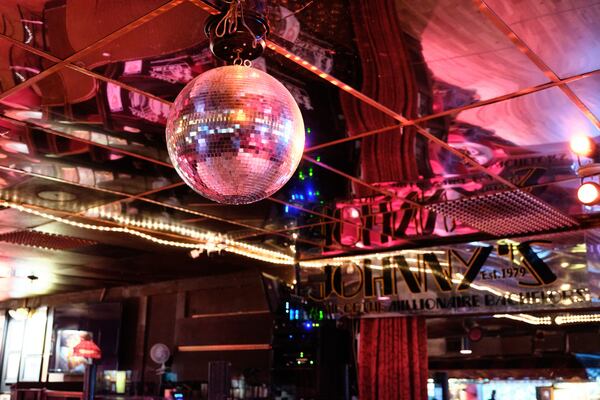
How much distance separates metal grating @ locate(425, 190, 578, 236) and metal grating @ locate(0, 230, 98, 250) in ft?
14.1

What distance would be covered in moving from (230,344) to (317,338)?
2.60 m

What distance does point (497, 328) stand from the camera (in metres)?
8.10

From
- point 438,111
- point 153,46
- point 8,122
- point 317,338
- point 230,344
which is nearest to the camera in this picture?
point 153,46

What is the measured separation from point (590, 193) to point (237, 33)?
10.6 ft

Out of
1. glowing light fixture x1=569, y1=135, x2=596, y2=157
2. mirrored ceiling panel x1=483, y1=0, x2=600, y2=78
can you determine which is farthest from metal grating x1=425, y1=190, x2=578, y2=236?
mirrored ceiling panel x1=483, y1=0, x2=600, y2=78

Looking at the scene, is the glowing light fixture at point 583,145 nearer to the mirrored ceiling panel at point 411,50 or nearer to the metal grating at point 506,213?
the metal grating at point 506,213

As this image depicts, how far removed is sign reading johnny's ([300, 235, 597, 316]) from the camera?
Result: 216 inches

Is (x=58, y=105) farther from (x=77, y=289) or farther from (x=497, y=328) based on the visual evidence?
(x=77, y=289)

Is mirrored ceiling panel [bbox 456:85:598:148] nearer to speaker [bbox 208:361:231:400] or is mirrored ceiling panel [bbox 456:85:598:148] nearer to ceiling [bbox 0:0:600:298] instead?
ceiling [bbox 0:0:600:298]

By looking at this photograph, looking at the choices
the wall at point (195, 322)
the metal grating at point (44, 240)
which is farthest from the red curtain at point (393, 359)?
the metal grating at point (44, 240)

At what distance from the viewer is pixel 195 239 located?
692 centimetres

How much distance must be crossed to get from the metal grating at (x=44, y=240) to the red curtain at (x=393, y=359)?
351 cm

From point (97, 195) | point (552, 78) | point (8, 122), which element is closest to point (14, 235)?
point (97, 195)

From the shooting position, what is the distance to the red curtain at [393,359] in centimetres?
620
